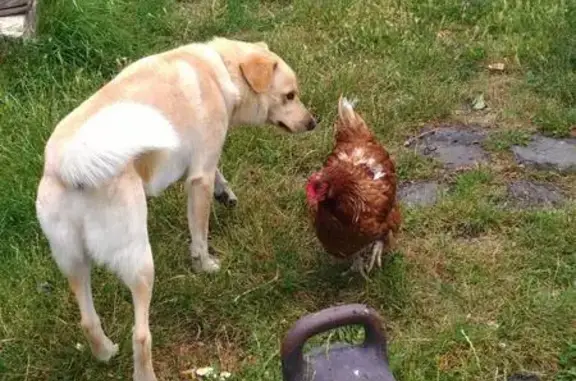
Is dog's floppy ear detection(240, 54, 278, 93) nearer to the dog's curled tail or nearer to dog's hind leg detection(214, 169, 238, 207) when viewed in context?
dog's hind leg detection(214, 169, 238, 207)

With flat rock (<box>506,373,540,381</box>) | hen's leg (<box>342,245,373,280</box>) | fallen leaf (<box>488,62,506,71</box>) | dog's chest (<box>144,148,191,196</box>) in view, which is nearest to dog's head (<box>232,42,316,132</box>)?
dog's chest (<box>144,148,191,196</box>)

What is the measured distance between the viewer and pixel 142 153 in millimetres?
3234

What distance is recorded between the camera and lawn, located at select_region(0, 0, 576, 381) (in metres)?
3.86

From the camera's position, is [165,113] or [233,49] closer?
[165,113]

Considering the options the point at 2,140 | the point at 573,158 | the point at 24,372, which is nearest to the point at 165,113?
the point at 24,372

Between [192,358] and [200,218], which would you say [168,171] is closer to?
[200,218]

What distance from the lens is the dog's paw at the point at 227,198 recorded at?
4.79 meters

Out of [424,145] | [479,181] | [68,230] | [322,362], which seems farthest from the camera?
[424,145]

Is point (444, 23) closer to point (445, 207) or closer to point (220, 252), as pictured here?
point (445, 207)

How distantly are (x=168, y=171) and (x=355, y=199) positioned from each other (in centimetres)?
80

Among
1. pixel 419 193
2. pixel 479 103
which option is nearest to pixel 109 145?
pixel 419 193

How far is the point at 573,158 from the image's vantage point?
202 inches

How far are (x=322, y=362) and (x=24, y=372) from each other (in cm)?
159

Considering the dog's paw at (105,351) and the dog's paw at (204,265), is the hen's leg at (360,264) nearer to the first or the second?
the dog's paw at (204,265)
